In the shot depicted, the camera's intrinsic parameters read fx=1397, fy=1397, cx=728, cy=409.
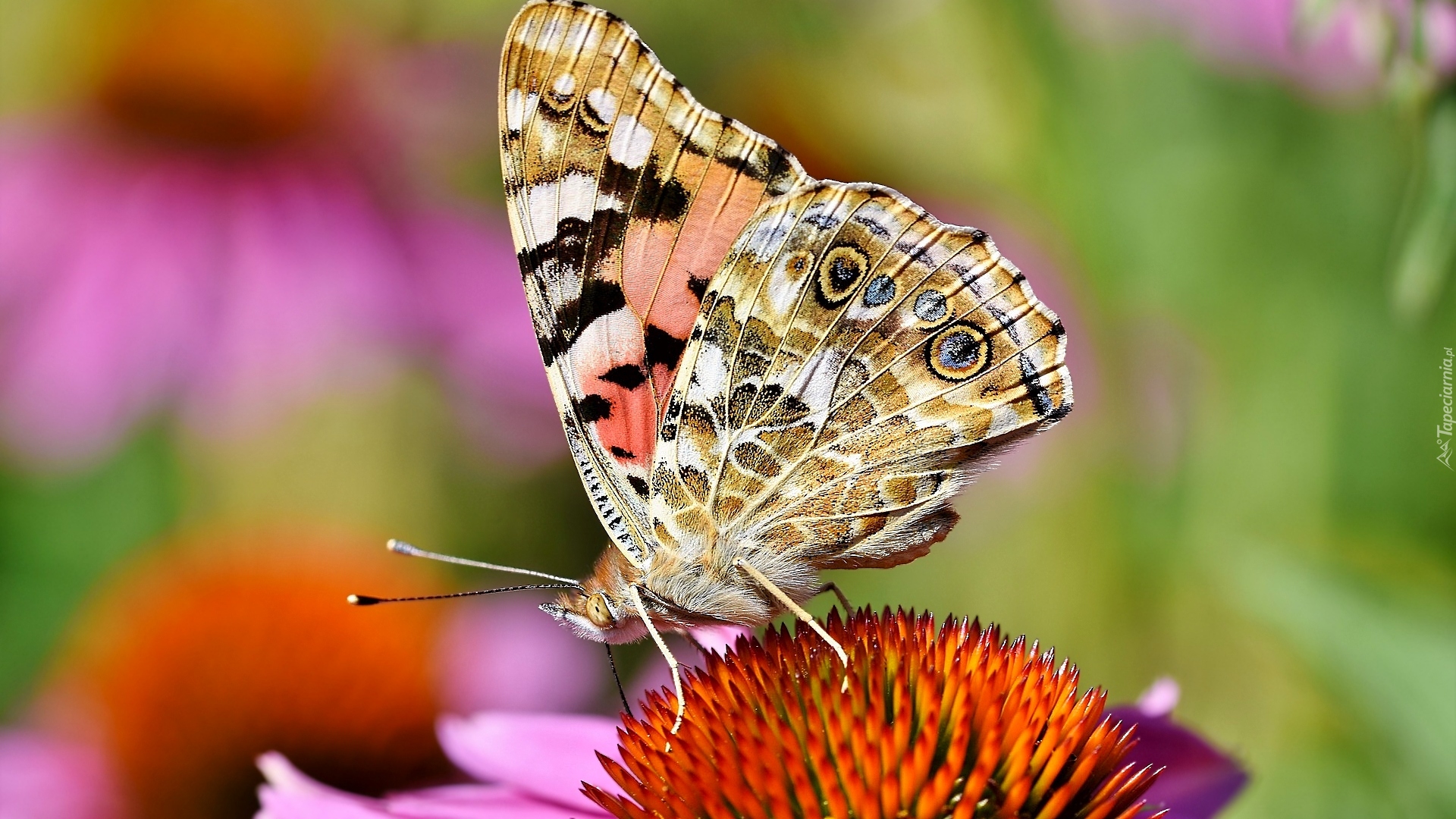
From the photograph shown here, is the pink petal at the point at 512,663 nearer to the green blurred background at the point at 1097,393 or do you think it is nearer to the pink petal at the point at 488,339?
the green blurred background at the point at 1097,393

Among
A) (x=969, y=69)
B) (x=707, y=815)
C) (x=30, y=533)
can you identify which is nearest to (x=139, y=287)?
(x=30, y=533)

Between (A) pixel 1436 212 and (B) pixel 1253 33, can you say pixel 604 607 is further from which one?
(B) pixel 1253 33

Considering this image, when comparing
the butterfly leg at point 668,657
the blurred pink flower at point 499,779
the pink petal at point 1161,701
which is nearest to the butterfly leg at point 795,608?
the butterfly leg at point 668,657

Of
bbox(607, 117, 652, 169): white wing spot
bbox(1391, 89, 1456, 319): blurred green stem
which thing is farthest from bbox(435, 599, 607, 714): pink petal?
bbox(1391, 89, 1456, 319): blurred green stem

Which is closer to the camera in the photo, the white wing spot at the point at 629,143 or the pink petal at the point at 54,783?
the white wing spot at the point at 629,143

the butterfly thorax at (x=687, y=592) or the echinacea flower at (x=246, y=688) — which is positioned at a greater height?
the echinacea flower at (x=246, y=688)

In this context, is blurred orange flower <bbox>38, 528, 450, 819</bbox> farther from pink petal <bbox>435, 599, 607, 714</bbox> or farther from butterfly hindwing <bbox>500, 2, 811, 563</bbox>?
butterfly hindwing <bbox>500, 2, 811, 563</bbox>

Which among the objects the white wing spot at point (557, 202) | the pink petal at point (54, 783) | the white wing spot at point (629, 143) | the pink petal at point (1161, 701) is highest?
the white wing spot at point (629, 143)

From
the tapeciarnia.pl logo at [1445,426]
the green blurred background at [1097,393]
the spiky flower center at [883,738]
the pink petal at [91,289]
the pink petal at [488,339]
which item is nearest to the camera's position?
the spiky flower center at [883,738]
